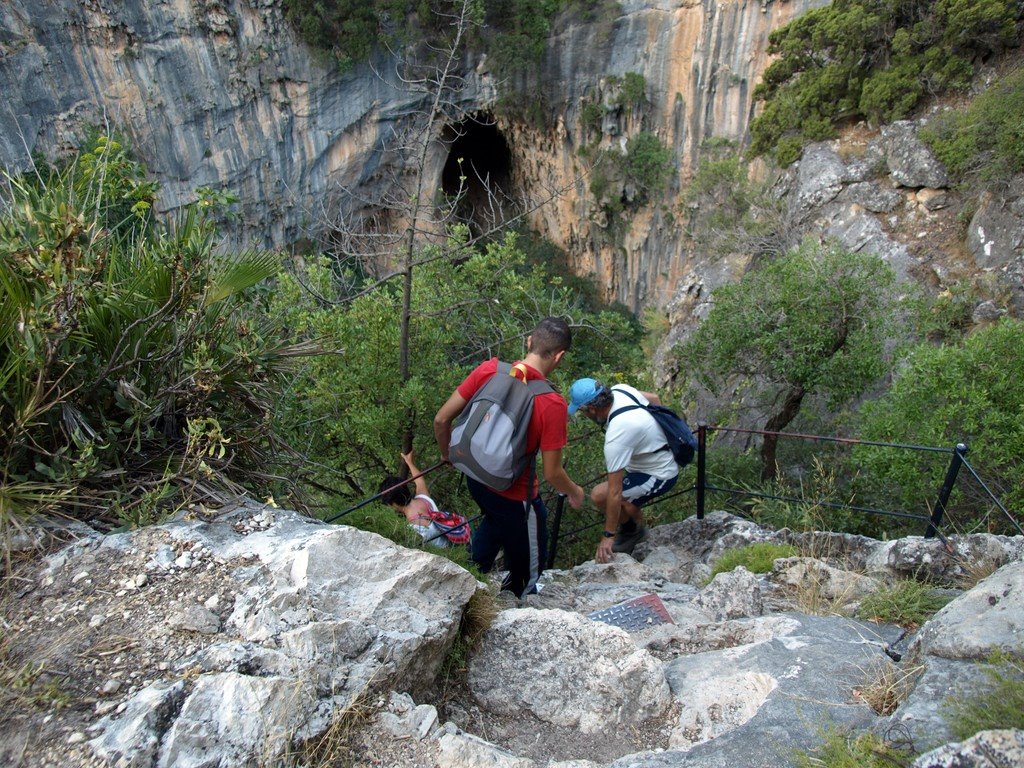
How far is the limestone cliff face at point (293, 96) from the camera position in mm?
17750

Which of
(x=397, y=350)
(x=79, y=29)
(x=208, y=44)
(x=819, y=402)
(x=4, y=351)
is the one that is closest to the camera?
A: (x=4, y=351)

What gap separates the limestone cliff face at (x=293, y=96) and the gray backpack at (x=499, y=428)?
15407 millimetres

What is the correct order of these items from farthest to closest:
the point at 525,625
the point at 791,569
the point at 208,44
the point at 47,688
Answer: the point at 208,44
the point at 791,569
the point at 525,625
the point at 47,688

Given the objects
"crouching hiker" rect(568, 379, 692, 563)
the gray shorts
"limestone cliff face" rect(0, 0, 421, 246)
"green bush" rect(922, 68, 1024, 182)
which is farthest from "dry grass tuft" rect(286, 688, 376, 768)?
"limestone cliff face" rect(0, 0, 421, 246)

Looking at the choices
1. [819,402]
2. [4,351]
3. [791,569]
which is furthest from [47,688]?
[819,402]

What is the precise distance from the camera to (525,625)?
247 centimetres

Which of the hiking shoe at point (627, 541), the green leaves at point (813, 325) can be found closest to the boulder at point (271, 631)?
the hiking shoe at point (627, 541)

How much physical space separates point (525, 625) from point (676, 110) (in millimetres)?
20738

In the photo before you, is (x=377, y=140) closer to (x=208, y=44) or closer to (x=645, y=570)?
(x=208, y=44)

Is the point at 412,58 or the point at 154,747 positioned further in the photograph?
the point at 412,58

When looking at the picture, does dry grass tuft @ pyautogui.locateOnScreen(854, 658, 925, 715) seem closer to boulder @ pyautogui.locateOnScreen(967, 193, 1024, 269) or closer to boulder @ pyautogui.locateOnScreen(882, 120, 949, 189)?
boulder @ pyautogui.locateOnScreen(967, 193, 1024, 269)

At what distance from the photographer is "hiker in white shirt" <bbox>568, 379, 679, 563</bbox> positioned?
3.89m

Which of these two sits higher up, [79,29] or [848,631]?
[79,29]

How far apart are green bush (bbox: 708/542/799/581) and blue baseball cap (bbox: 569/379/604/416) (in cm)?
121
